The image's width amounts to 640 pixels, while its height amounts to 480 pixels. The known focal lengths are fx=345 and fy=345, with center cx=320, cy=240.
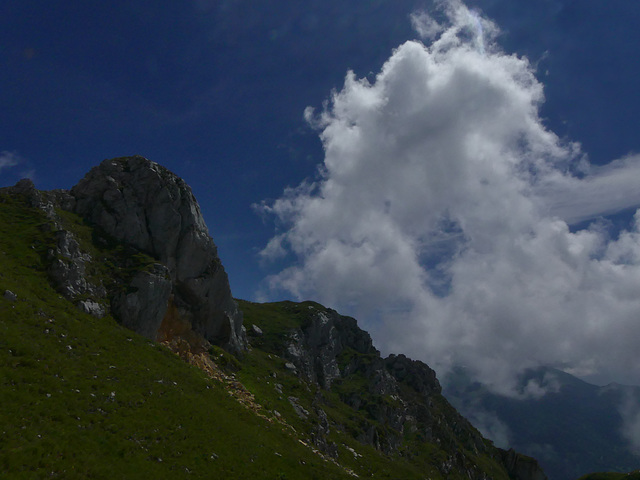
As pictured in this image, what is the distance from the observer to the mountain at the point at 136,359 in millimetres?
28547

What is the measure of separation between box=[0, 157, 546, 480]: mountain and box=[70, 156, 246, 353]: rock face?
0.32 metres

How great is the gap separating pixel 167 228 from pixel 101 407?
5318cm

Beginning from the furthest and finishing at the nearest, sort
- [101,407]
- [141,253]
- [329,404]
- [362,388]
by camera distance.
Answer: [362,388] → [329,404] → [141,253] → [101,407]

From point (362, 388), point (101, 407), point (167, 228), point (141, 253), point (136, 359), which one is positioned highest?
point (167, 228)

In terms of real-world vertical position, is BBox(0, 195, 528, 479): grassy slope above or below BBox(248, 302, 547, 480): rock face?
below

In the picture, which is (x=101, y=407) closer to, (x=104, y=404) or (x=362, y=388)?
(x=104, y=404)

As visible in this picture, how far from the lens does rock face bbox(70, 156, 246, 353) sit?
74688 mm

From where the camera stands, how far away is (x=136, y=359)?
46406 mm

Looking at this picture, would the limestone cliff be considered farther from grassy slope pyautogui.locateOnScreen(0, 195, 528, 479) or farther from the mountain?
grassy slope pyautogui.locateOnScreen(0, 195, 528, 479)

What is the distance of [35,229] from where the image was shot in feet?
193

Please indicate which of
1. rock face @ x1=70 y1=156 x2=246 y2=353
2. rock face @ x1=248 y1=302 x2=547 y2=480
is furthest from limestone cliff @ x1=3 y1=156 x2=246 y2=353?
rock face @ x1=248 y1=302 x2=547 y2=480

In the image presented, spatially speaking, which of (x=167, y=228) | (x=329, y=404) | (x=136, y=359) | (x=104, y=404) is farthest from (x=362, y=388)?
(x=104, y=404)

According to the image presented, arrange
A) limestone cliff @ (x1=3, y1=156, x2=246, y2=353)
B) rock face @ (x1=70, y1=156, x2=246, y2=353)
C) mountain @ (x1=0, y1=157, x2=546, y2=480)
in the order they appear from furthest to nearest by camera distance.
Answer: rock face @ (x1=70, y1=156, x2=246, y2=353) < limestone cliff @ (x1=3, y1=156, x2=246, y2=353) < mountain @ (x1=0, y1=157, x2=546, y2=480)

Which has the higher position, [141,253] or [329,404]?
[141,253]
